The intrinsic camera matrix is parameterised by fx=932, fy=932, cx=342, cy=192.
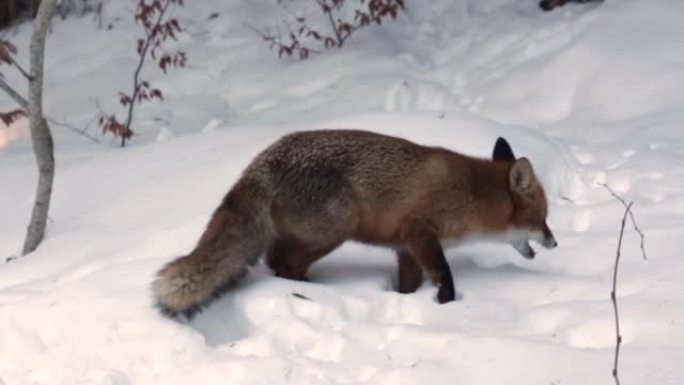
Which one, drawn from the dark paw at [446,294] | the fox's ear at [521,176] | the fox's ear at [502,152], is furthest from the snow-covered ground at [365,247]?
the fox's ear at [502,152]

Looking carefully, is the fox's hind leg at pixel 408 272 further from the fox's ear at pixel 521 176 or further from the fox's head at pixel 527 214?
the fox's ear at pixel 521 176

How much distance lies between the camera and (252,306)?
4.46 metres

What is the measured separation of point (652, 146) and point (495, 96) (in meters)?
2.19

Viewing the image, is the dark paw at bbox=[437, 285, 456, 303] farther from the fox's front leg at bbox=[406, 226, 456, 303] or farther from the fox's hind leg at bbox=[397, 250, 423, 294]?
the fox's hind leg at bbox=[397, 250, 423, 294]

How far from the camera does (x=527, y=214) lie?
16.6 ft

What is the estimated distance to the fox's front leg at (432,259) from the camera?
465cm

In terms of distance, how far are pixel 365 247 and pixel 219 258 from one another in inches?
47.3

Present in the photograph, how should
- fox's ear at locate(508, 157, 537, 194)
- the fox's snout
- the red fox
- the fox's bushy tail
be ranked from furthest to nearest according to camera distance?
the fox's snout, fox's ear at locate(508, 157, 537, 194), the red fox, the fox's bushy tail

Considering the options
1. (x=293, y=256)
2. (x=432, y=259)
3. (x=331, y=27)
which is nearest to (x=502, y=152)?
(x=432, y=259)

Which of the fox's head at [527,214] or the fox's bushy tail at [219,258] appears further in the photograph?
the fox's head at [527,214]

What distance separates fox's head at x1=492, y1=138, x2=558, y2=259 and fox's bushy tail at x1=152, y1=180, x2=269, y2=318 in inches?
53.3

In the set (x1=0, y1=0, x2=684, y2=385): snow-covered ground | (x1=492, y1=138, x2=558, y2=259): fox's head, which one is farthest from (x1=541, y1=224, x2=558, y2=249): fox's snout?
(x1=0, y1=0, x2=684, y2=385): snow-covered ground

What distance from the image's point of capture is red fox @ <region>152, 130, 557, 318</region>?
4.72 metres

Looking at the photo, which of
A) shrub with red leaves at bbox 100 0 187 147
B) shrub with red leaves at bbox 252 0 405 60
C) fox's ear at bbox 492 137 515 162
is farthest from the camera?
shrub with red leaves at bbox 252 0 405 60
